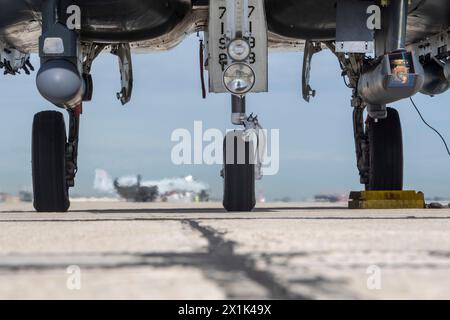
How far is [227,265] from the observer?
2.47 m

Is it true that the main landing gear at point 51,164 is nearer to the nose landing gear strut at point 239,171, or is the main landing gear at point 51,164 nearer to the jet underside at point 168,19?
the jet underside at point 168,19

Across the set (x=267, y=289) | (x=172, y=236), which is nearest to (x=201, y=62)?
(x=172, y=236)

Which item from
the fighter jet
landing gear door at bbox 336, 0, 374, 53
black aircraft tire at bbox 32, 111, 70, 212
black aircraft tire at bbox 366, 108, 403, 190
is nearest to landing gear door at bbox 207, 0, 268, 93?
the fighter jet

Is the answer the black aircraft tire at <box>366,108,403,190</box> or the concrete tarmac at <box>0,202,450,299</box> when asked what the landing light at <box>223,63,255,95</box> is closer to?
the concrete tarmac at <box>0,202,450,299</box>

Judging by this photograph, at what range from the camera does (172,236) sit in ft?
11.7

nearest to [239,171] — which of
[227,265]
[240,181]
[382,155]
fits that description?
[240,181]

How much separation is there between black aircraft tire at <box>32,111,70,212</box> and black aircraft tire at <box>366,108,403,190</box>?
411cm

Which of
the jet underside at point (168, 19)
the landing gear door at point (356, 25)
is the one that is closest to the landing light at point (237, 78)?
the landing gear door at point (356, 25)

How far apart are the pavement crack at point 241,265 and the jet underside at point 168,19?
15.9 ft

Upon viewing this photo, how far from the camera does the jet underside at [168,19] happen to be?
25.4 feet

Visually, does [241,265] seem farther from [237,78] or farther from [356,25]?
[356,25]

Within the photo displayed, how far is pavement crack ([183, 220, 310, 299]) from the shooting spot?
1.96 metres
